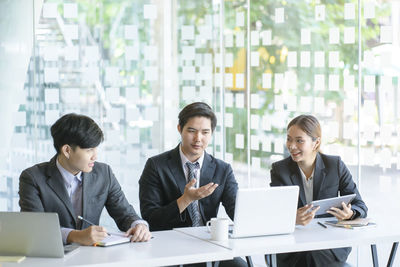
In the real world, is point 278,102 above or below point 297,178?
above

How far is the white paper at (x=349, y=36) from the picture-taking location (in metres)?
5.55

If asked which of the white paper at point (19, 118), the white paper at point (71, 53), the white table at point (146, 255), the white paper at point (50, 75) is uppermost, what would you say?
the white paper at point (71, 53)

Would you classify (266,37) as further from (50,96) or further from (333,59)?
(50,96)

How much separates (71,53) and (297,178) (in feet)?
8.35

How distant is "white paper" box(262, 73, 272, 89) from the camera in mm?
6246

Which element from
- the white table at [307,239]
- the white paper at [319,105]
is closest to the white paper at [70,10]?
the white paper at [319,105]

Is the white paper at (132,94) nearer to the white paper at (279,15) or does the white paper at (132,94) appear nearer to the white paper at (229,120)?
the white paper at (229,120)

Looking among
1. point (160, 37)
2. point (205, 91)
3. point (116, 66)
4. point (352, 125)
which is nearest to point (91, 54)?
point (116, 66)

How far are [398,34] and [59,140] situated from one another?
2.91 m

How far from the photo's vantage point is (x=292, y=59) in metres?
6.05

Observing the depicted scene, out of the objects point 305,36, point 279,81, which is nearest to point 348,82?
point 305,36

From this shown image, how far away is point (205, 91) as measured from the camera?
654 centimetres

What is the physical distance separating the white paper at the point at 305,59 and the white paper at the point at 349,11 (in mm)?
488

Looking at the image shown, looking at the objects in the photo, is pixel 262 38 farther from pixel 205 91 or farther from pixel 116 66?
pixel 116 66
